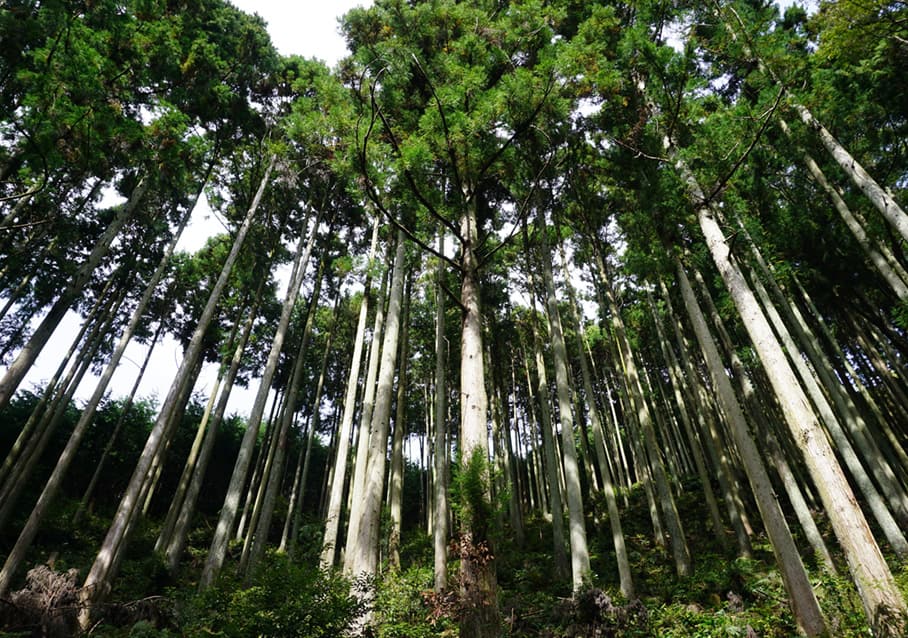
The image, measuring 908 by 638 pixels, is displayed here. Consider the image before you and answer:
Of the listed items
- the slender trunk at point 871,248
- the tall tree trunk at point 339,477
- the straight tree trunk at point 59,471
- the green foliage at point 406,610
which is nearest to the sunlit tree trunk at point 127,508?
the straight tree trunk at point 59,471

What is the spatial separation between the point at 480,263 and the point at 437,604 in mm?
4271

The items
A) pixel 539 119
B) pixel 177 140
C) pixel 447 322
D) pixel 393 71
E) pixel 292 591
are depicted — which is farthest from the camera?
pixel 447 322

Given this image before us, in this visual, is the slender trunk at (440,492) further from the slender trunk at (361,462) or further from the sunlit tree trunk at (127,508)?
the sunlit tree trunk at (127,508)

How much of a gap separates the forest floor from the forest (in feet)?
0.21

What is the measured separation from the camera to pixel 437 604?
3.87 m

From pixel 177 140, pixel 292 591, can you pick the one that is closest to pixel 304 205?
pixel 177 140

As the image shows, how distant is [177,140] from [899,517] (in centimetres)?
1931

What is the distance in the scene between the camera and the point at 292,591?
436 cm

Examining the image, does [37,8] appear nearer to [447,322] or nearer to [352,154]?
[352,154]

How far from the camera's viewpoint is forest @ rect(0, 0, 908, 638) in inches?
223

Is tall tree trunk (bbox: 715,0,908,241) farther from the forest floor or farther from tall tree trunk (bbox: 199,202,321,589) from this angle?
tall tree trunk (bbox: 199,202,321,589)

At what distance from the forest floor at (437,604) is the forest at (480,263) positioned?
64mm

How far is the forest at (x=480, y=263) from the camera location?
5668 mm

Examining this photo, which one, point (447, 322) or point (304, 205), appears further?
point (447, 322)
